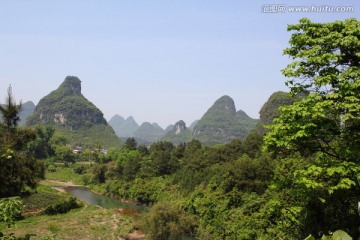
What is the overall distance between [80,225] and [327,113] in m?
30.8

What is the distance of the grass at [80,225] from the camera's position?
3012 centimetres

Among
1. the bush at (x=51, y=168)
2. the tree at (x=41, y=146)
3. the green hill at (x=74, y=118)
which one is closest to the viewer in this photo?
the bush at (x=51, y=168)

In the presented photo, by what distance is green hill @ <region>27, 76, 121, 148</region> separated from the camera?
155m

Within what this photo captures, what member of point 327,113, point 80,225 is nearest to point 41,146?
point 80,225

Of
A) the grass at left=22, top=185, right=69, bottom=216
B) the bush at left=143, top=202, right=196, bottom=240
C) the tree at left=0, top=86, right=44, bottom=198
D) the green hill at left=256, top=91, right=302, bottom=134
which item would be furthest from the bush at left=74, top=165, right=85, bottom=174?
the tree at left=0, top=86, right=44, bottom=198

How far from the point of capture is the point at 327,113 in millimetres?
8844

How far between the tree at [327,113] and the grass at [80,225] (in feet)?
78.3

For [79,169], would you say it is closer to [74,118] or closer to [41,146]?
[41,146]

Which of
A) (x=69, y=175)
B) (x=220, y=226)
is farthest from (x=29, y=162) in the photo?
(x=69, y=175)

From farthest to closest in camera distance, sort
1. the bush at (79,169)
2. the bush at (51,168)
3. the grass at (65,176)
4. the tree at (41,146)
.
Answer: the tree at (41,146) → the bush at (79,169) → the bush at (51,168) → the grass at (65,176)

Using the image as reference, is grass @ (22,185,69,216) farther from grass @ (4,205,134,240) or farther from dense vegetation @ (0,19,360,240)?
dense vegetation @ (0,19,360,240)

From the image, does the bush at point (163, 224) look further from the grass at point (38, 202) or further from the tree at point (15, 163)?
the grass at point (38, 202)

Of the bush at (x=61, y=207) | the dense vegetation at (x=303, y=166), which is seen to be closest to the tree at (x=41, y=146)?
the bush at (x=61, y=207)

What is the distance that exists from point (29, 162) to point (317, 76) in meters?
10.2
